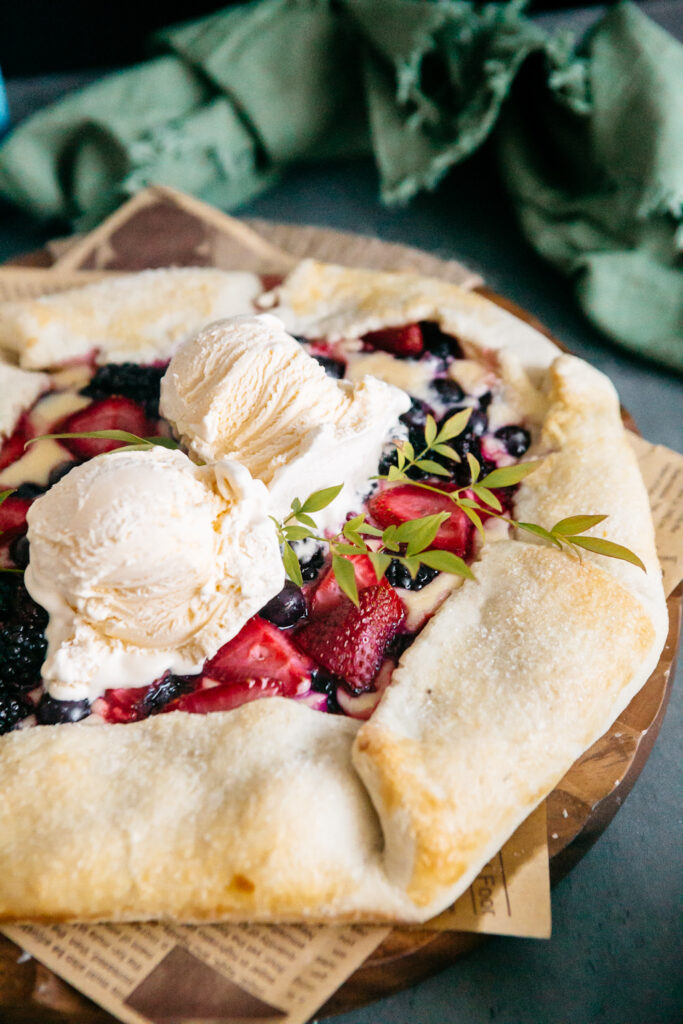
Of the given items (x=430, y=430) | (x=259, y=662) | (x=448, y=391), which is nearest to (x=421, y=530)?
(x=430, y=430)

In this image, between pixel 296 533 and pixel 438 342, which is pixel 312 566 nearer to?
pixel 296 533

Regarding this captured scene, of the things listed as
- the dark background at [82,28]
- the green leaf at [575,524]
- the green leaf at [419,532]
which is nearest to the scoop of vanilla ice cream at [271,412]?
the green leaf at [419,532]

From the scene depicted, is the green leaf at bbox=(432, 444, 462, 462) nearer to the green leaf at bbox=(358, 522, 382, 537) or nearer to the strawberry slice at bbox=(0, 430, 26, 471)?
the green leaf at bbox=(358, 522, 382, 537)

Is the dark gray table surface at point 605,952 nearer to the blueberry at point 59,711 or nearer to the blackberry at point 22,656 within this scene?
the blueberry at point 59,711

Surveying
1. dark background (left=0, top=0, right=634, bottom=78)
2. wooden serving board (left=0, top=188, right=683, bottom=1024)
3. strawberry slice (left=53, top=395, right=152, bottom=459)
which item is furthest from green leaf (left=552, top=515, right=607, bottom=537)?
dark background (left=0, top=0, right=634, bottom=78)

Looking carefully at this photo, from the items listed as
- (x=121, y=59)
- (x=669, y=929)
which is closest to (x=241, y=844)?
(x=669, y=929)

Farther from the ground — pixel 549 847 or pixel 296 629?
pixel 296 629
